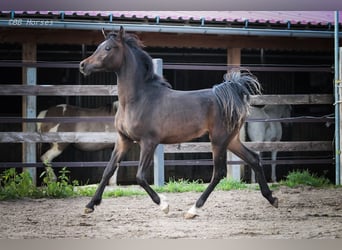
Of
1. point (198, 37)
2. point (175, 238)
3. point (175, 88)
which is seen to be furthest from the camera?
point (198, 37)

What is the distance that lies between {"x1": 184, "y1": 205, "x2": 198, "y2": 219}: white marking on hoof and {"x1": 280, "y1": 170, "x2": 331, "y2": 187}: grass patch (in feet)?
2.52

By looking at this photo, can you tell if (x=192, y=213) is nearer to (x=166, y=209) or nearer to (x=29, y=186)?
(x=166, y=209)

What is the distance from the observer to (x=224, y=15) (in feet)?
16.0

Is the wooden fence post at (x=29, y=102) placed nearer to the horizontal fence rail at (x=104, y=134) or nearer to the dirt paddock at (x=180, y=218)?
the horizontal fence rail at (x=104, y=134)

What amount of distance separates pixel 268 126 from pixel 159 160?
3.02 feet

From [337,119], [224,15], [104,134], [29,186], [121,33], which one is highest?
[224,15]

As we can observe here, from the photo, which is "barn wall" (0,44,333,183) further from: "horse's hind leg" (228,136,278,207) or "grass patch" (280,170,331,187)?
"horse's hind leg" (228,136,278,207)

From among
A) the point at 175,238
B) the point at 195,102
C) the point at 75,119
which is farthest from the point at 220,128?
the point at 75,119

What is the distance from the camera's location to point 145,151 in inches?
177

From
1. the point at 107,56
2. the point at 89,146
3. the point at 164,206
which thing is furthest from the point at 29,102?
the point at 164,206

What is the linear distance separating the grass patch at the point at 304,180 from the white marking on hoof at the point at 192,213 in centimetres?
77

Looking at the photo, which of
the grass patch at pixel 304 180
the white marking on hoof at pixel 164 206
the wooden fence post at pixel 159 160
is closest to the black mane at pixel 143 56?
the wooden fence post at pixel 159 160

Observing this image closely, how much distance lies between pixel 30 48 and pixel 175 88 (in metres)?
1.20
